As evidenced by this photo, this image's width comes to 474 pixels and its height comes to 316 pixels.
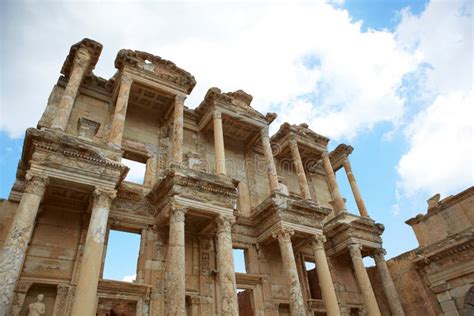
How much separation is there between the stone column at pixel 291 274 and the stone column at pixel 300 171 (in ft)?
10.2

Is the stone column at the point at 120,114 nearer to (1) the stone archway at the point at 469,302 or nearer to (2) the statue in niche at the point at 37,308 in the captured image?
(2) the statue in niche at the point at 37,308

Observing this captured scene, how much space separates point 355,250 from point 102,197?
11.2 metres

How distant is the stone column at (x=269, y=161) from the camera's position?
14934 mm

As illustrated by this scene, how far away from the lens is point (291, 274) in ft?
40.3

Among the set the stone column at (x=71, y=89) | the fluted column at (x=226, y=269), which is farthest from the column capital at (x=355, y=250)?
the stone column at (x=71, y=89)

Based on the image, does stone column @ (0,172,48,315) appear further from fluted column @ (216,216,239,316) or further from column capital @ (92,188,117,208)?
fluted column @ (216,216,239,316)

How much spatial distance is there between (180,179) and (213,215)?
178 centimetres

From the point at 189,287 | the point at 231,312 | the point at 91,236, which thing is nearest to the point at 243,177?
the point at 189,287

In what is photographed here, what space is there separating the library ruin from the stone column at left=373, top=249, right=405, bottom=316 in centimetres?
6

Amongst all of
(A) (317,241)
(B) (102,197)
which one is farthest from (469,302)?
(B) (102,197)

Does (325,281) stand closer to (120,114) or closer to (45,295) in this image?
(45,295)

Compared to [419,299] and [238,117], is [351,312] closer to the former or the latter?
[419,299]

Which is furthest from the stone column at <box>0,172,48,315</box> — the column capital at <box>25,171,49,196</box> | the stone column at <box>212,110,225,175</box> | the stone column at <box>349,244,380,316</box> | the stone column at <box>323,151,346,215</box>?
the stone column at <box>323,151,346,215</box>

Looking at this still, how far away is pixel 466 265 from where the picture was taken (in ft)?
47.6
